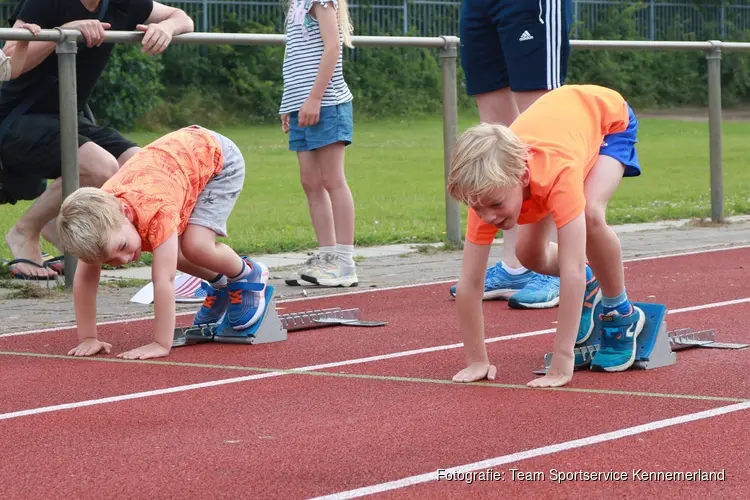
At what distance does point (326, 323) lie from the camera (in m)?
6.43

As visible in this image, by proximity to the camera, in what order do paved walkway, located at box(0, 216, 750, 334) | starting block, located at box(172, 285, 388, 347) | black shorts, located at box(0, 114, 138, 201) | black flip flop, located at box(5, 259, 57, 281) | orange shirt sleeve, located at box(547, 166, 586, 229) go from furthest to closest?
black flip flop, located at box(5, 259, 57, 281), black shorts, located at box(0, 114, 138, 201), paved walkway, located at box(0, 216, 750, 334), starting block, located at box(172, 285, 388, 347), orange shirt sleeve, located at box(547, 166, 586, 229)

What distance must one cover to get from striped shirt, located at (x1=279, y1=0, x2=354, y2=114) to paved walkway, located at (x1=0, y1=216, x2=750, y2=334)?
3.51ft

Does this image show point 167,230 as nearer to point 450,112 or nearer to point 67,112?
point 67,112

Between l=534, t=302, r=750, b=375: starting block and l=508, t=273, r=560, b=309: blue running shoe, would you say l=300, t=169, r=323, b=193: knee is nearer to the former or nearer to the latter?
l=508, t=273, r=560, b=309: blue running shoe

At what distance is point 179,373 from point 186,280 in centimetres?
230

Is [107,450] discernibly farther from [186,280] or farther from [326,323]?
[186,280]

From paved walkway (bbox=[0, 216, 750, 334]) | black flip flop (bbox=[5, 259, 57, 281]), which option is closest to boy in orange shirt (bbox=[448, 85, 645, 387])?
paved walkway (bbox=[0, 216, 750, 334])

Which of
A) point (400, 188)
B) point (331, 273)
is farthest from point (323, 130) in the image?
point (400, 188)

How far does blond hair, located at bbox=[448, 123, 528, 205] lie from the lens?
4477 mm

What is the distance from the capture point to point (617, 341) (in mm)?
5227

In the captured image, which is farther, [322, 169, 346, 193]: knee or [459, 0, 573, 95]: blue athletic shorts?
[322, 169, 346, 193]: knee

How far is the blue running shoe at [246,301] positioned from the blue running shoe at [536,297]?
139 centimetres

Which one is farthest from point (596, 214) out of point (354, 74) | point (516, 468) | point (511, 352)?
point (354, 74)

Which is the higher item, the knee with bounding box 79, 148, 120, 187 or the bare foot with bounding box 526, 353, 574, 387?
the knee with bounding box 79, 148, 120, 187
